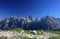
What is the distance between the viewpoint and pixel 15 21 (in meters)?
165

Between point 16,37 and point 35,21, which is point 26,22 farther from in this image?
point 16,37

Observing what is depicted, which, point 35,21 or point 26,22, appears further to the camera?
point 26,22

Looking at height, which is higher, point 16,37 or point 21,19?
point 21,19

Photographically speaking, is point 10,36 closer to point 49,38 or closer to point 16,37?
point 16,37

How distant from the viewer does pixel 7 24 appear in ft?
570

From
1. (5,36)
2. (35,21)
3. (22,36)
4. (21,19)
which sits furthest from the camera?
(21,19)

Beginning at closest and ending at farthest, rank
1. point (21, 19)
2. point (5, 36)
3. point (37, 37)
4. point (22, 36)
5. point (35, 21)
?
point (5, 36) → point (22, 36) → point (37, 37) → point (35, 21) → point (21, 19)

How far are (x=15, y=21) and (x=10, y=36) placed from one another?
146 m

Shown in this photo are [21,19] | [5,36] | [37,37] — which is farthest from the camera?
[21,19]

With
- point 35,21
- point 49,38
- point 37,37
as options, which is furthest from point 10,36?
point 35,21

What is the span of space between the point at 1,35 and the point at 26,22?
156850mm

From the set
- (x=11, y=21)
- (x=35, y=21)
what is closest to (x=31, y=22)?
(x=35, y=21)

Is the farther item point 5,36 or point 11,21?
point 11,21

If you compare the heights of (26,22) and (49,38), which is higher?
(26,22)
